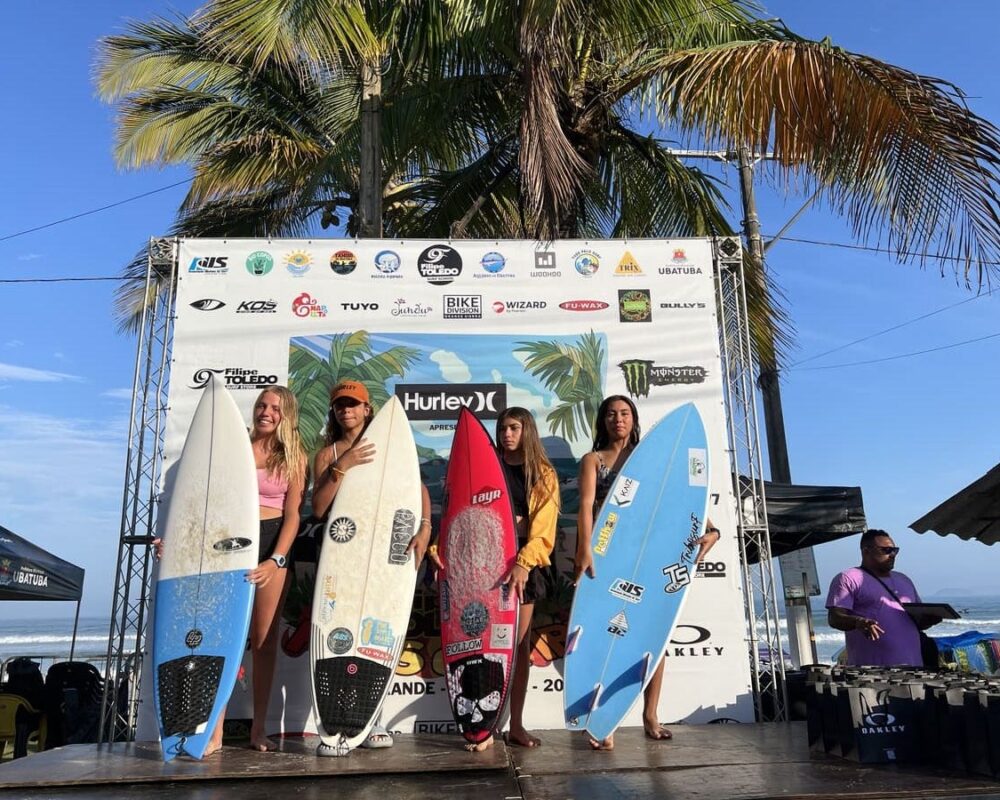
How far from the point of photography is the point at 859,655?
500 cm

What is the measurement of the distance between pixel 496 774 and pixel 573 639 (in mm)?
1099

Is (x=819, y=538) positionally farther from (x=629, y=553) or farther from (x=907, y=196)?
(x=629, y=553)

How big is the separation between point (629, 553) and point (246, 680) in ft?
7.69

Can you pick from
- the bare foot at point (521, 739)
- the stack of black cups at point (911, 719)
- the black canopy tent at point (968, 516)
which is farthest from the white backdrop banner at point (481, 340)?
the black canopy tent at point (968, 516)

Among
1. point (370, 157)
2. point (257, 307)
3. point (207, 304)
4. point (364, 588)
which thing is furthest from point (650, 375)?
point (370, 157)

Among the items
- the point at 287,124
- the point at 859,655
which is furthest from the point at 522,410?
the point at 287,124

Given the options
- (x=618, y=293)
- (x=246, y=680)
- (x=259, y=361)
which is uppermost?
(x=618, y=293)

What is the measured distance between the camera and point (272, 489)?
4566 millimetres

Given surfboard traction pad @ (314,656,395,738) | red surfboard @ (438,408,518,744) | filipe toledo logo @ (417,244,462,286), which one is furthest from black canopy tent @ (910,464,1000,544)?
surfboard traction pad @ (314,656,395,738)

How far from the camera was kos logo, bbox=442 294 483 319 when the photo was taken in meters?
5.47

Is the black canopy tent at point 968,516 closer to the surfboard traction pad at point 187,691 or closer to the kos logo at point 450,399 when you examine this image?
the kos logo at point 450,399

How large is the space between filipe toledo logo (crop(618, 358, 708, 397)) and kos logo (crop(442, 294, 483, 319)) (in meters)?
1.00

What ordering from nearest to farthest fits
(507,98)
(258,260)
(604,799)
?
1. (604,799)
2. (258,260)
3. (507,98)

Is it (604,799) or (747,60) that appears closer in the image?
(604,799)
